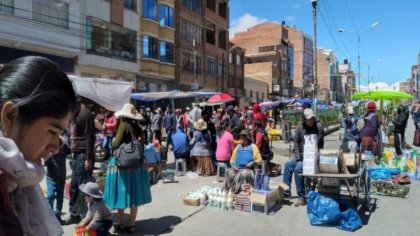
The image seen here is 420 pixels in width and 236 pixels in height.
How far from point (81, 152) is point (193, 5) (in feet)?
104

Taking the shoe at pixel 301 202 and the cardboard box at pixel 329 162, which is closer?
the cardboard box at pixel 329 162

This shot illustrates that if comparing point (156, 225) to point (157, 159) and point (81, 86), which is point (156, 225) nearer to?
point (157, 159)

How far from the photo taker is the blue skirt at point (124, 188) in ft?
17.7

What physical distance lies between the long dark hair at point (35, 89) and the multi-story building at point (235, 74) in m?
42.6

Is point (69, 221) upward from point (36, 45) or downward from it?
downward

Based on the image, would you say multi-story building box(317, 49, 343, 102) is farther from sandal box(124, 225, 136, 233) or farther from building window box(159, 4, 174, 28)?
sandal box(124, 225, 136, 233)

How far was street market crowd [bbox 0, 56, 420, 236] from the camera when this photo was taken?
3.43ft

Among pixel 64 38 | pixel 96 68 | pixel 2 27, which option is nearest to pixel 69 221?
→ pixel 2 27

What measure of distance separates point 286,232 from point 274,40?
221 ft

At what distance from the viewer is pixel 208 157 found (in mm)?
10289

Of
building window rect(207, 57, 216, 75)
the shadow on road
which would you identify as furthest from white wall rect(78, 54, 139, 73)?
the shadow on road

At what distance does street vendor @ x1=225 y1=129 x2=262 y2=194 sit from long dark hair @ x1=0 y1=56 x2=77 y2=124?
6.38 meters

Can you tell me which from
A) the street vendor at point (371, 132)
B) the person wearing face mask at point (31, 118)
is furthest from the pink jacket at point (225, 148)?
the person wearing face mask at point (31, 118)

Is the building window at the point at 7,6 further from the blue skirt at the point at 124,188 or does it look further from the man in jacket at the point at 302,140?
the man in jacket at the point at 302,140
